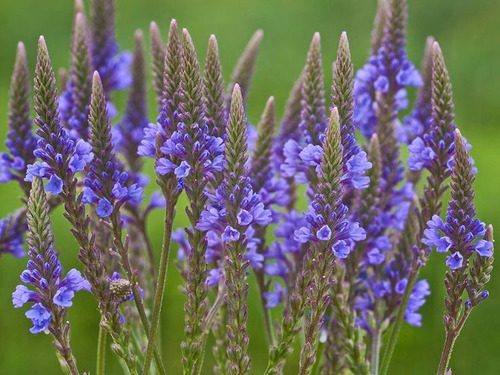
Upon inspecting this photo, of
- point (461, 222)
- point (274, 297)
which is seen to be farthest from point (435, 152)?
point (274, 297)

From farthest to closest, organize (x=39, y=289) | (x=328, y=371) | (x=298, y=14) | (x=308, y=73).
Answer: (x=298, y=14) < (x=328, y=371) < (x=308, y=73) < (x=39, y=289)

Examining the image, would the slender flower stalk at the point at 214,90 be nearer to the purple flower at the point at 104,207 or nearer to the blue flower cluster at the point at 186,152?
the blue flower cluster at the point at 186,152

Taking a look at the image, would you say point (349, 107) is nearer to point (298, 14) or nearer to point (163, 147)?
point (163, 147)

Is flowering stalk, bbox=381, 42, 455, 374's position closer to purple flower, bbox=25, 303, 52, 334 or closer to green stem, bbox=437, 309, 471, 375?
green stem, bbox=437, 309, 471, 375

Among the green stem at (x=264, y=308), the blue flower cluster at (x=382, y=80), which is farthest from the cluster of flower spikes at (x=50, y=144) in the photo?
the blue flower cluster at (x=382, y=80)

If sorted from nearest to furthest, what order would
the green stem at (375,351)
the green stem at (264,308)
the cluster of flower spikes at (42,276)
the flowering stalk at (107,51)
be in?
the cluster of flower spikes at (42,276) → the green stem at (375,351) → the green stem at (264,308) → the flowering stalk at (107,51)

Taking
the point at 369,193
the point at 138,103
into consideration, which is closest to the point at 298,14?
the point at 138,103

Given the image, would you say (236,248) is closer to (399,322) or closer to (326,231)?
(326,231)

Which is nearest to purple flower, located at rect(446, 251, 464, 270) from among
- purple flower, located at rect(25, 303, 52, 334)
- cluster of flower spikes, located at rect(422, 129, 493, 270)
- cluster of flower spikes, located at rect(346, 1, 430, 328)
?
cluster of flower spikes, located at rect(422, 129, 493, 270)
